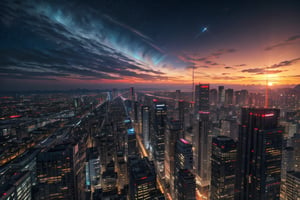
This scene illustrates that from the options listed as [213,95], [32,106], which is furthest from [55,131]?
[213,95]

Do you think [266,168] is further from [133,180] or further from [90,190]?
[90,190]

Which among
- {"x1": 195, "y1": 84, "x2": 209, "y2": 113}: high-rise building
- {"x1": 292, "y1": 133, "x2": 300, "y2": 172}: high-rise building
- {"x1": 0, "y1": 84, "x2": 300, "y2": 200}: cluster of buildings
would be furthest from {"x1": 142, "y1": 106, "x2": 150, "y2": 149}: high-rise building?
{"x1": 292, "y1": 133, "x2": 300, "y2": 172}: high-rise building

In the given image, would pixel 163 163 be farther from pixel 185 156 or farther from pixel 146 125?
pixel 146 125

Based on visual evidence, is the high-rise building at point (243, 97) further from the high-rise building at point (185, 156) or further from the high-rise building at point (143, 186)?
the high-rise building at point (143, 186)

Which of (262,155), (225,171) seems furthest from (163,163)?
(262,155)

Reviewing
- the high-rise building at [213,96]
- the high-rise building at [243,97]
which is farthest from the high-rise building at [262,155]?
the high-rise building at [213,96]

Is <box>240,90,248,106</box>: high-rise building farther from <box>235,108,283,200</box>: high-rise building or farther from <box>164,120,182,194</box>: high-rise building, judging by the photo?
<box>235,108,283,200</box>: high-rise building
